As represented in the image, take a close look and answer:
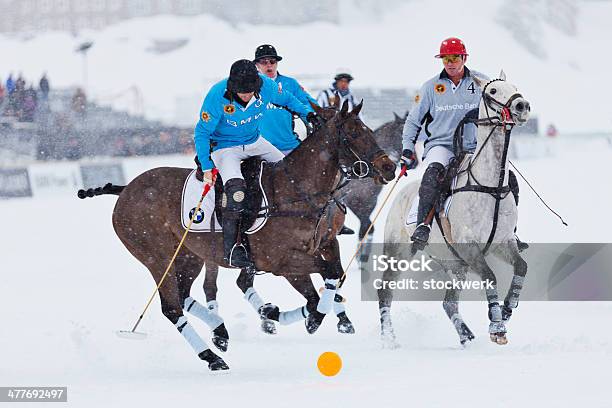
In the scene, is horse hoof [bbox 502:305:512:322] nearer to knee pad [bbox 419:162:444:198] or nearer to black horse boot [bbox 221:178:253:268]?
knee pad [bbox 419:162:444:198]

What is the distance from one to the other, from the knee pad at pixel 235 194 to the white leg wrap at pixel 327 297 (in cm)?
88

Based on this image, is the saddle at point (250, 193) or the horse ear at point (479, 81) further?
the horse ear at point (479, 81)

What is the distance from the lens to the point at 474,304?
10.4 metres

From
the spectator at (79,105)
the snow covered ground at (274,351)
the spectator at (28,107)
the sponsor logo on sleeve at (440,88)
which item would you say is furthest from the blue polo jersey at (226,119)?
the spectator at (79,105)

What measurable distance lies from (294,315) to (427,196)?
1.42 metres

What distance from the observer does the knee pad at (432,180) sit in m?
7.88

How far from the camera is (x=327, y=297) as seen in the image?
24.5 ft

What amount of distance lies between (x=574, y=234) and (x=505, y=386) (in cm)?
881

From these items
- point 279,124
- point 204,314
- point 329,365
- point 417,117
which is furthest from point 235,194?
point 417,117

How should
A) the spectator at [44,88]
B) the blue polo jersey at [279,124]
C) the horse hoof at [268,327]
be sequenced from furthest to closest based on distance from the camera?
the spectator at [44,88]
the horse hoof at [268,327]
the blue polo jersey at [279,124]

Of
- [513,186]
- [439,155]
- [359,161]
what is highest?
[359,161]

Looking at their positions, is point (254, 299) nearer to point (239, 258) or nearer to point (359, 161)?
point (239, 258)

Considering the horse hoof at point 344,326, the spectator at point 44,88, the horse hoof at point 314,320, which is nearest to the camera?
the horse hoof at point 314,320

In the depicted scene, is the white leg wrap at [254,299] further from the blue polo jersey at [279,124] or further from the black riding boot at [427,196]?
the black riding boot at [427,196]
